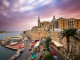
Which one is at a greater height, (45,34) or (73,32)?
(73,32)

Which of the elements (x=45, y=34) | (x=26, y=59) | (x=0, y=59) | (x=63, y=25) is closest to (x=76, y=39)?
(x=26, y=59)

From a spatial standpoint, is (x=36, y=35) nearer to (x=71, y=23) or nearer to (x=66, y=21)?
(x=66, y=21)

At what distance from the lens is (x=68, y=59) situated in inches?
336

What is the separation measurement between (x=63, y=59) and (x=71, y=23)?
104 feet

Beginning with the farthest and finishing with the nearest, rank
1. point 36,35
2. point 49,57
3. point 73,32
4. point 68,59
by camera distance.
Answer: point 36,35 → point 73,32 → point 68,59 → point 49,57

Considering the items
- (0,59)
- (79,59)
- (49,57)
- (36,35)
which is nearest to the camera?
(49,57)

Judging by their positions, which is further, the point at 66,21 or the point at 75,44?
the point at 66,21

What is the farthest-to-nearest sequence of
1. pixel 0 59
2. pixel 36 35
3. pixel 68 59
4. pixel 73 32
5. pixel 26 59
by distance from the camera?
pixel 36 35 → pixel 0 59 → pixel 26 59 → pixel 73 32 → pixel 68 59

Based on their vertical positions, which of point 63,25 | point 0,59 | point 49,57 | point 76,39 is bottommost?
point 0,59

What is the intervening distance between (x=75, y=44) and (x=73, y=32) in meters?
2.68

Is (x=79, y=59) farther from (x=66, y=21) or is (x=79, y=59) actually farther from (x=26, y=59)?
(x=66, y=21)

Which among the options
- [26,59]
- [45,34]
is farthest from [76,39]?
[45,34]

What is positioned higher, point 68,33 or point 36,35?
point 68,33

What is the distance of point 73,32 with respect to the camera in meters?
9.30
